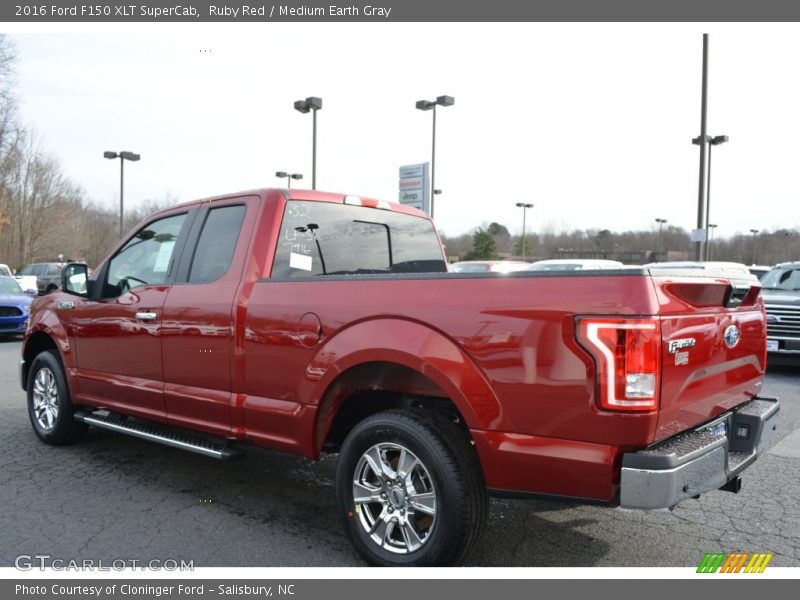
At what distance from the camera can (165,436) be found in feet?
14.6

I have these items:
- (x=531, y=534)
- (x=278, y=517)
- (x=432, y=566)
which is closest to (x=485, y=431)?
(x=432, y=566)

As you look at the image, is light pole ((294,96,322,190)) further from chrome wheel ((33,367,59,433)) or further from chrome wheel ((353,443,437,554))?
chrome wheel ((353,443,437,554))

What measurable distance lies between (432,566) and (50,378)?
4233 millimetres

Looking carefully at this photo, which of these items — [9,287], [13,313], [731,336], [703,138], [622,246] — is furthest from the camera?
[622,246]

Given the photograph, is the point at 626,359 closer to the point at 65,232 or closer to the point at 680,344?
the point at 680,344

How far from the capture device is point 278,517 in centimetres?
409

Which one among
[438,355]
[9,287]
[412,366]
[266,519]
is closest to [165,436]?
[266,519]

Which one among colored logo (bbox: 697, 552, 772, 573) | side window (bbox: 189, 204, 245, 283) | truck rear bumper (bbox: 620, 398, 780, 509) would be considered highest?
side window (bbox: 189, 204, 245, 283)

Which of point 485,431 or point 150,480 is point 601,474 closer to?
point 485,431

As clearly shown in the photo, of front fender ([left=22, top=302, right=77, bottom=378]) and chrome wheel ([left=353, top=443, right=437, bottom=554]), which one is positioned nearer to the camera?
chrome wheel ([left=353, top=443, right=437, bottom=554])

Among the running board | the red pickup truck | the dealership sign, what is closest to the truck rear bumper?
the red pickup truck

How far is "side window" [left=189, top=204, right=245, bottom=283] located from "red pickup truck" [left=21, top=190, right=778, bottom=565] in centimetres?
1

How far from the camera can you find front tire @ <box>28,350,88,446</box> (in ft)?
18.3

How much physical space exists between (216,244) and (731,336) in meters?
3.17
